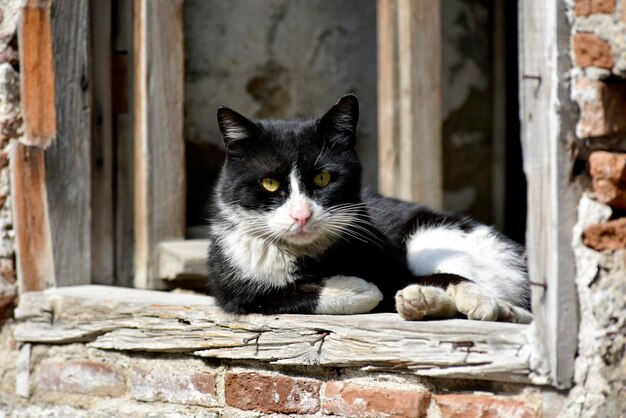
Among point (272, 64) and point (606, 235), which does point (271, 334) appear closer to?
point (606, 235)

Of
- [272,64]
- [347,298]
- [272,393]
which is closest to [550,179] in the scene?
[347,298]

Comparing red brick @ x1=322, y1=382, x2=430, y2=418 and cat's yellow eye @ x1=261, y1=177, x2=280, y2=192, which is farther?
cat's yellow eye @ x1=261, y1=177, x2=280, y2=192

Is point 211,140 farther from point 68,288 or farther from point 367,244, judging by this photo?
point 367,244

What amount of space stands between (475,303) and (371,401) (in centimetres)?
40

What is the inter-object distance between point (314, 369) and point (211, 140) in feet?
7.01

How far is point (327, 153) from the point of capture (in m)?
2.87

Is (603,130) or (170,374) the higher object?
(603,130)

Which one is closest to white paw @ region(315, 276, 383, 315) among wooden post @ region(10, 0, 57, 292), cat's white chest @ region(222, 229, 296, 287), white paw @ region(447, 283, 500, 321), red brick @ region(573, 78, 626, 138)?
cat's white chest @ region(222, 229, 296, 287)

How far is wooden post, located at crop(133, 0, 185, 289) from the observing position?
11.9 ft

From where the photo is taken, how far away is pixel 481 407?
2369mm

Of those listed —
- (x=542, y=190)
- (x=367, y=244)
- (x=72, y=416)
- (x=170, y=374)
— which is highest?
(x=542, y=190)

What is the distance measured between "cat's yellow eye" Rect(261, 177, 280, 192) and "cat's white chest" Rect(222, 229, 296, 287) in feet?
0.56

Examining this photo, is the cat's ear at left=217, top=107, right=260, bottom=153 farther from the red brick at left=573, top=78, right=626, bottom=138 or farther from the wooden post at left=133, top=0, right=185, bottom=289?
the red brick at left=573, top=78, right=626, bottom=138

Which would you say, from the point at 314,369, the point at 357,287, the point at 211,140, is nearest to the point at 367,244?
the point at 357,287
